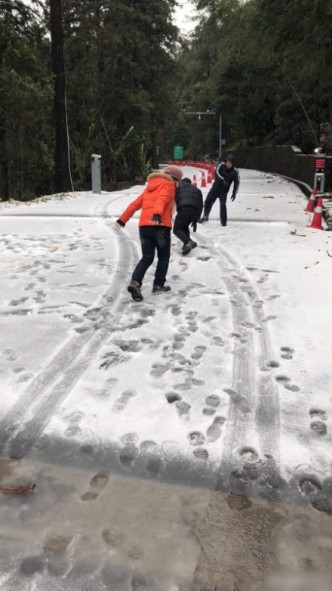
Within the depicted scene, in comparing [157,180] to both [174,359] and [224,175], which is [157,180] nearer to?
[174,359]

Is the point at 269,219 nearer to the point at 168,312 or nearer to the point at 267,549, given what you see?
the point at 168,312

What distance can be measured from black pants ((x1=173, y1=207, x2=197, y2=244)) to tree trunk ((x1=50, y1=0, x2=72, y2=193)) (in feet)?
41.3

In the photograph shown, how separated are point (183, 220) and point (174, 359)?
4.11 metres

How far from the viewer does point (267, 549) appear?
6.76 feet

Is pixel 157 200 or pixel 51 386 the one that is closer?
pixel 51 386

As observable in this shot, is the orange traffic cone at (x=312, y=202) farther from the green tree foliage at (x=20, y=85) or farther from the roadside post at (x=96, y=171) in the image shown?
the green tree foliage at (x=20, y=85)

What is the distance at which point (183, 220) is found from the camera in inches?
297

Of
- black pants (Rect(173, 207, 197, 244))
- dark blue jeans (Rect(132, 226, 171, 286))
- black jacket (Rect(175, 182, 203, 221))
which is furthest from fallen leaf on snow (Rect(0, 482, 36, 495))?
black jacket (Rect(175, 182, 203, 221))

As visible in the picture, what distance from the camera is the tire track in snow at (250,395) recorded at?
8.89 ft

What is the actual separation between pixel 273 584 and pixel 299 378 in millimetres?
1759

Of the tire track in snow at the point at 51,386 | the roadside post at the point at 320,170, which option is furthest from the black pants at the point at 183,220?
the roadside post at the point at 320,170

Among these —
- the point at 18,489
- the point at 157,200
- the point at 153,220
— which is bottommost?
the point at 18,489

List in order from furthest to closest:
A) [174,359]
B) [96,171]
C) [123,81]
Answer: [123,81] → [96,171] → [174,359]

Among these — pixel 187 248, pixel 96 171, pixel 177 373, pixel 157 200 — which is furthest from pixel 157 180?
pixel 96 171
